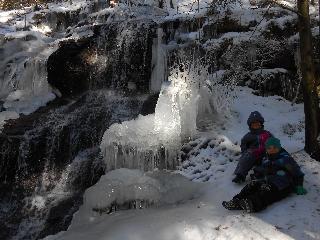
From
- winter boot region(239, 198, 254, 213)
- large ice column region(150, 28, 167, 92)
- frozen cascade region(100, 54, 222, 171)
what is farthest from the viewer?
large ice column region(150, 28, 167, 92)

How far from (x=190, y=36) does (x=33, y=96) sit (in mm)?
5448

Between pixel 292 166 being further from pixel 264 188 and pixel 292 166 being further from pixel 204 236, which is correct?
pixel 204 236

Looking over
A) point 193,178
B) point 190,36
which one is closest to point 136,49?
point 190,36

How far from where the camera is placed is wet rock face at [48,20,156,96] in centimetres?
1278

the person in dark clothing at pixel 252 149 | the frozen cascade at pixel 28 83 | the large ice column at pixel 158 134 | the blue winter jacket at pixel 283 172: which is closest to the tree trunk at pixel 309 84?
the person in dark clothing at pixel 252 149

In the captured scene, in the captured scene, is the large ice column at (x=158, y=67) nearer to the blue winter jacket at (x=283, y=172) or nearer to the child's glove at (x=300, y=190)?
the blue winter jacket at (x=283, y=172)

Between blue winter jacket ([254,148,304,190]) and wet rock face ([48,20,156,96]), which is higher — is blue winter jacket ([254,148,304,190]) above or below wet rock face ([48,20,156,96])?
below

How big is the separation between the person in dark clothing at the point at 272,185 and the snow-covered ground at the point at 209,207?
0.11 m

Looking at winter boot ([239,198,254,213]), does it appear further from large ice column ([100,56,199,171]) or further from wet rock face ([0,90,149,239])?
wet rock face ([0,90,149,239])

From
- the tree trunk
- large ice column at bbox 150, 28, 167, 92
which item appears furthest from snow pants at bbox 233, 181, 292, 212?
large ice column at bbox 150, 28, 167, 92

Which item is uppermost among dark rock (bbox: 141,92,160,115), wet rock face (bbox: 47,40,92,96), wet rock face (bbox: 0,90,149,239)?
wet rock face (bbox: 47,40,92,96)

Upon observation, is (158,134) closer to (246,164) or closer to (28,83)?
(246,164)

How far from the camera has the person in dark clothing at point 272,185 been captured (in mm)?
5461

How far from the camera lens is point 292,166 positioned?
5.63 meters
